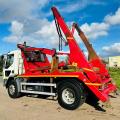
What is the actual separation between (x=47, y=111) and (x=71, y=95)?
122 cm

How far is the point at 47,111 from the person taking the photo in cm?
1055

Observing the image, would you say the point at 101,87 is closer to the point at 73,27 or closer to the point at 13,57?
the point at 73,27

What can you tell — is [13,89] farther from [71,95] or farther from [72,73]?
[72,73]

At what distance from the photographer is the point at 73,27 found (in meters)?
13.5

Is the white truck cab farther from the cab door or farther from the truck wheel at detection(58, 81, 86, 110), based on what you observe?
the truck wheel at detection(58, 81, 86, 110)

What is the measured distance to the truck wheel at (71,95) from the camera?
35.5 ft

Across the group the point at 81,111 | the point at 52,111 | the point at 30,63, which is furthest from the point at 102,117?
the point at 30,63

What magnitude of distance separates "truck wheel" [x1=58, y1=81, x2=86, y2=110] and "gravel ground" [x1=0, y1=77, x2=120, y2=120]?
0.86 feet

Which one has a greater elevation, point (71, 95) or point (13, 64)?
point (13, 64)

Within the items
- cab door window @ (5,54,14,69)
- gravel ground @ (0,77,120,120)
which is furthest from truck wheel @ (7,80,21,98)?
cab door window @ (5,54,14,69)

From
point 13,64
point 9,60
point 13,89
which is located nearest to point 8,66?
point 9,60

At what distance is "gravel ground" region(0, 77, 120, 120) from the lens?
373 inches

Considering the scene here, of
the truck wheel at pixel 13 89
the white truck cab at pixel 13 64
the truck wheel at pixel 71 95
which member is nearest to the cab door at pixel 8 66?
the white truck cab at pixel 13 64

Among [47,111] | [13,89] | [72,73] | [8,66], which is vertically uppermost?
[8,66]
